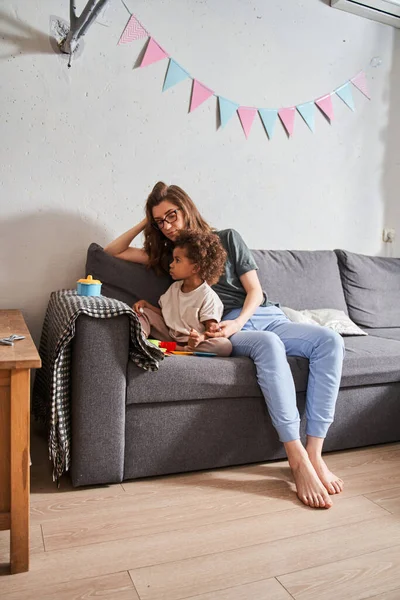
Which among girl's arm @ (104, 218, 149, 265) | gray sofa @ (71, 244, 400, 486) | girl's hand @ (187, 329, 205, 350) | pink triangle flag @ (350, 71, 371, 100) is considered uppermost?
pink triangle flag @ (350, 71, 371, 100)

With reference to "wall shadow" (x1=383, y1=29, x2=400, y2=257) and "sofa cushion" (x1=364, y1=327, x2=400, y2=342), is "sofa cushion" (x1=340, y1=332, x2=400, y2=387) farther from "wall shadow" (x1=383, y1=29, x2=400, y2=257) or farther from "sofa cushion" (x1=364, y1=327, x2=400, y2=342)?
"wall shadow" (x1=383, y1=29, x2=400, y2=257)

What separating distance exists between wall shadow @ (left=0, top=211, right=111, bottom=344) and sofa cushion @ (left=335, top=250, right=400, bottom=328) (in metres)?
1.27

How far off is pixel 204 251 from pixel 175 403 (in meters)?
0.57

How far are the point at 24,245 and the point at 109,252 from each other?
13.8 inches

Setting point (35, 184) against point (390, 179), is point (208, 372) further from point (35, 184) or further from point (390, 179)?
point (390, 179)

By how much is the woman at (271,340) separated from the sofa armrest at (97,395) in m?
0.45

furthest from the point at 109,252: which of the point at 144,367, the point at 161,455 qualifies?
the point at 161,455

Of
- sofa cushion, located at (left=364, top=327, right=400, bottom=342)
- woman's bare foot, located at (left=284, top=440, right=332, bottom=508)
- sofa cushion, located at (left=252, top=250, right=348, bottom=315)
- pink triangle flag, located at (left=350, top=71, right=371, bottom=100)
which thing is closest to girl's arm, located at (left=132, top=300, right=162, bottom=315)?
sofa cushion, located at (left=252, top=250, right=348, bottom=315)

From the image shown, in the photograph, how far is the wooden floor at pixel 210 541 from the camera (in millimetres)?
1226

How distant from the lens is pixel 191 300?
203cm

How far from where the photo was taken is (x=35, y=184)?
2221mm

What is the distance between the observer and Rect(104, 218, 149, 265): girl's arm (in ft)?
7.25

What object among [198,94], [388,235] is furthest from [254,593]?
[388,235]

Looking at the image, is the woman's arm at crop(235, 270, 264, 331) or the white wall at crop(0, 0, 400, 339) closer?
the woman's arm at crop(235, 270, 264, 331)
